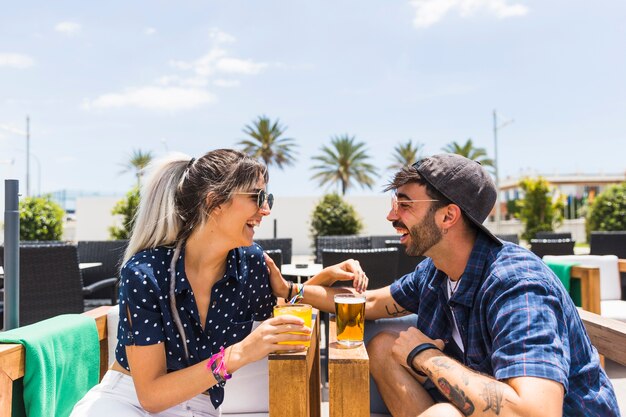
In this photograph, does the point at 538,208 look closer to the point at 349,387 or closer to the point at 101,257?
the point at 101,257

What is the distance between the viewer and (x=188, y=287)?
1659 millimetres

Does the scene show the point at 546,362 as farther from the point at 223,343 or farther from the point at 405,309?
the point at 223,343

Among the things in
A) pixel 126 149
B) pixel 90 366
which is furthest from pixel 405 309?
pixel 126 149

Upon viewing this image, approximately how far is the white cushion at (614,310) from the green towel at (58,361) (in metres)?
3.81

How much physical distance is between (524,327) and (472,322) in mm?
272

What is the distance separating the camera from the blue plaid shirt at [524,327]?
3.93ft

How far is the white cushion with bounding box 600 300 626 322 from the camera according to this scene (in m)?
3.70

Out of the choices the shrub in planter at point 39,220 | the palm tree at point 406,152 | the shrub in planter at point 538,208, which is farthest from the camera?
the palm tree at point 406,152

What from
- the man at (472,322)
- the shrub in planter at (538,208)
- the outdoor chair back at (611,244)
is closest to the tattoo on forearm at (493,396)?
the man at (472,322)

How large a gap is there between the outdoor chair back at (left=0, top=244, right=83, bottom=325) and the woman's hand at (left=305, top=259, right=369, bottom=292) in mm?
3137

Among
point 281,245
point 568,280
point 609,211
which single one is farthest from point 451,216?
point 609,211

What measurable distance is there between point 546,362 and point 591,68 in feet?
72.0

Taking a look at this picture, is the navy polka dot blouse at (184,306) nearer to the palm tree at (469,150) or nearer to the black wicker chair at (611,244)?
the black wicker chair at (611,244)

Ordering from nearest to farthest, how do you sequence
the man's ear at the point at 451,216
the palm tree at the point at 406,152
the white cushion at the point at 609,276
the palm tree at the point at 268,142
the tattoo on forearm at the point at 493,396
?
the tattoo on forearm at the point at 493,396, the man's ear at the point at 451,216, the white cushion at the point at 609,276, the palm tree at the point at 268,142, the palm tree at the point at 406,152
